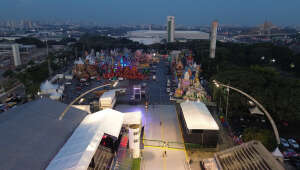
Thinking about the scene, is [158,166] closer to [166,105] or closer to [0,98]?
[166,105]

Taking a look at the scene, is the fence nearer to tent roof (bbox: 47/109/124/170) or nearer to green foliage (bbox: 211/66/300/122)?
tent roof (bbox: 47/109/124/170)

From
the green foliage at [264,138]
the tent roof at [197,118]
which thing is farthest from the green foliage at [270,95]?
the green foliage at [264,138]

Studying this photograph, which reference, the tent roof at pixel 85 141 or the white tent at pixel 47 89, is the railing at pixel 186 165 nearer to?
the tent roof at pixel 85 141

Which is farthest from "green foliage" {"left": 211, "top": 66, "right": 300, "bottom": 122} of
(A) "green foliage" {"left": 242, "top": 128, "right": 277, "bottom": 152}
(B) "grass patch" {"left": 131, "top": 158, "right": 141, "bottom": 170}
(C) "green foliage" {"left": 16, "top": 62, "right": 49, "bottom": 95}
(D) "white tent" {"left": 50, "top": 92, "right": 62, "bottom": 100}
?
(C) "green foliage" {"left": 16, "top": 62, "right": 49, "bottom": 95}

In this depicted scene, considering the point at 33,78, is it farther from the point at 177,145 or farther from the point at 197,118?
the point at 197,118

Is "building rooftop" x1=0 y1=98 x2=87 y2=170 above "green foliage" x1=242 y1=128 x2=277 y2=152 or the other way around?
above

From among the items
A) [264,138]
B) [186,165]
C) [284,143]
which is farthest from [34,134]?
[284,143]

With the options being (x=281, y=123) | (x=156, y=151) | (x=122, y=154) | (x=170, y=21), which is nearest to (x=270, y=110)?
(x=281, y=123)
